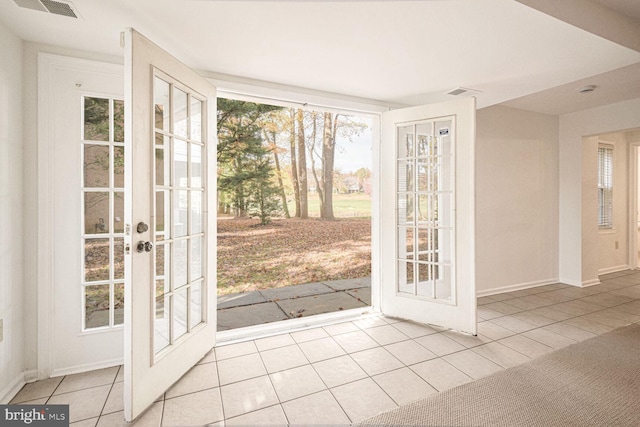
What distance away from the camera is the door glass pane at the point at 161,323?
196 centimetres

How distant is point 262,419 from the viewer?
1757 millimetres

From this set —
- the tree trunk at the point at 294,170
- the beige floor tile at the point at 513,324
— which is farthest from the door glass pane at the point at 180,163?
the tree trunk at the point at 294,170

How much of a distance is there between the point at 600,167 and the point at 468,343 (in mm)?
4526

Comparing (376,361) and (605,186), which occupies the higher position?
(605,186)

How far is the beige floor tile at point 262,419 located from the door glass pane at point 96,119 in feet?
7.06

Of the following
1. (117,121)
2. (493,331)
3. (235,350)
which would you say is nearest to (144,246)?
(117,121)

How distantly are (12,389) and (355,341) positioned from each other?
2424mm

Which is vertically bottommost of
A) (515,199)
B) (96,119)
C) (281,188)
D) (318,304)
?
(318,304)

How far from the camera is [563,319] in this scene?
10.5ft

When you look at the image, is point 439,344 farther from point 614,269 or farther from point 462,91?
point 614,269

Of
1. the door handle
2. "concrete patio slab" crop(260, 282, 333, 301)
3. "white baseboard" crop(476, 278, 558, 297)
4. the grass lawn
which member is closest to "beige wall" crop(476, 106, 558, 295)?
"white baseboard" crop(476, 278, 558, 297)

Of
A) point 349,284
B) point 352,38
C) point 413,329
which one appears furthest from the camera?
point 349,284

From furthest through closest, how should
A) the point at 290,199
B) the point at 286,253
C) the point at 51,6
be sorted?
the point at 290,199
the point at 286,253
the point at 51,6

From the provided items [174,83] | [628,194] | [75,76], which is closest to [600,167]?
[628,194]
